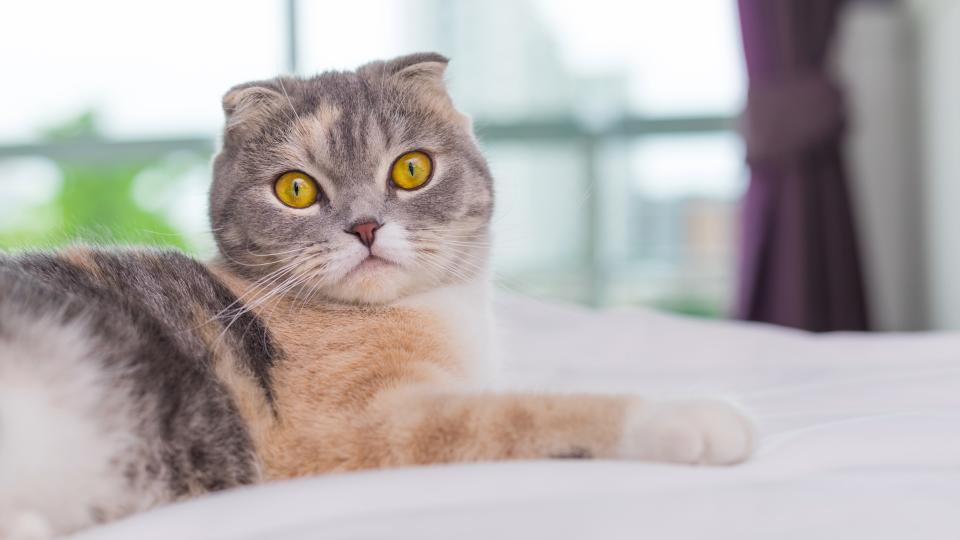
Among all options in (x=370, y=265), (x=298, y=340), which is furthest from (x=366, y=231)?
(x=298, y=340)

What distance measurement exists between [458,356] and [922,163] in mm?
3130

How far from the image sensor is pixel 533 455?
3.16 ft

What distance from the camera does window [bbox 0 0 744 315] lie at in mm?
3992

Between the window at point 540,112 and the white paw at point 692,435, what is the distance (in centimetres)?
284

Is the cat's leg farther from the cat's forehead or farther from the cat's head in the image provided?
the cat's forehead

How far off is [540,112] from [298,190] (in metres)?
2.96

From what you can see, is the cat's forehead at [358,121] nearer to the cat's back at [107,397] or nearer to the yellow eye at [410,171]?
the yellow eye at [410,171]

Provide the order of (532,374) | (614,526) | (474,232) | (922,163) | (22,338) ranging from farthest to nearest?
Result: 1. (922,163)
2. (532,374)
3. (474,232)
4. (22,338)
5. (614,526)

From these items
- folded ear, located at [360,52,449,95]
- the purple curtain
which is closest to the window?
the purple curtain

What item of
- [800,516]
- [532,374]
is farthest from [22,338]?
[532,374]

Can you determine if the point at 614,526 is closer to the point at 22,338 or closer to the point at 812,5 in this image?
the point at 22,338

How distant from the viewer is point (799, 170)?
12.1 ft

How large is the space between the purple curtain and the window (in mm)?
197

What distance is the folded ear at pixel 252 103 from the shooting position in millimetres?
1350
